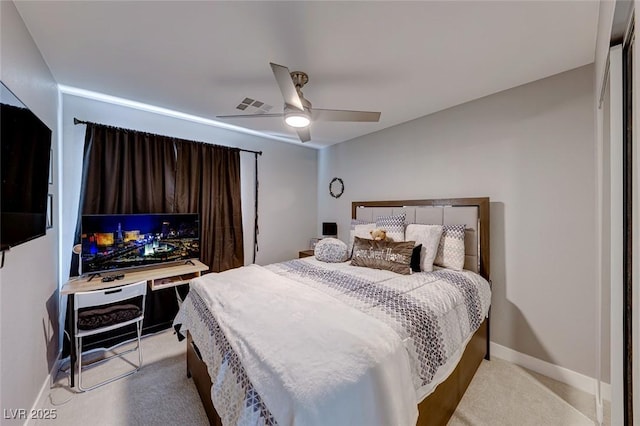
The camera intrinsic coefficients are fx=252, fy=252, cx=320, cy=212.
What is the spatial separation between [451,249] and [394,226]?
2.09ft

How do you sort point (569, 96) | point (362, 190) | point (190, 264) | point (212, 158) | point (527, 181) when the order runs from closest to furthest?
1. point (569, 96)
2. point (527, 181)
3. point (190, 264)
4. point (212, 158)
5. point (362, 190)

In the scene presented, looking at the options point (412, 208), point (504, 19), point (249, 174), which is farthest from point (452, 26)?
point (249, 174)

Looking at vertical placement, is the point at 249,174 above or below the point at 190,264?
above

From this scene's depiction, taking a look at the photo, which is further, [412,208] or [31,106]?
[412,208]

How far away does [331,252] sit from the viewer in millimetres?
2941

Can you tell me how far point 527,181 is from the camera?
7.74ft

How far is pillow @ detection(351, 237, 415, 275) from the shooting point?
7.93ft

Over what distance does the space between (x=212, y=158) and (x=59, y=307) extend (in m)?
2.23

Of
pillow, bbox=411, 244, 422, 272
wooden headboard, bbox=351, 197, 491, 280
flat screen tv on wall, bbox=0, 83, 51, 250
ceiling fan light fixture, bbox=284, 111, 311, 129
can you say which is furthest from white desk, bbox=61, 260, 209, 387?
wooden headboard, bbox=351, 197, 491, 280

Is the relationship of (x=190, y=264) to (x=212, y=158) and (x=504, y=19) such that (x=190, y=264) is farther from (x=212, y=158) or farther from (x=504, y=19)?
(x=504, y=19)

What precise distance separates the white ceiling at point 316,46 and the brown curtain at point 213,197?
87 centimetres

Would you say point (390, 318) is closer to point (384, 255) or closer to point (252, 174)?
Answer: point (384, 255)

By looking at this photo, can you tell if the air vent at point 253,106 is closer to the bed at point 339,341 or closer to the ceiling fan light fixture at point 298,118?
the ceiling fan light fixture at point 298,118

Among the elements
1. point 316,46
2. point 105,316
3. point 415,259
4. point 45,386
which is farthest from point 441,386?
point 45,386
